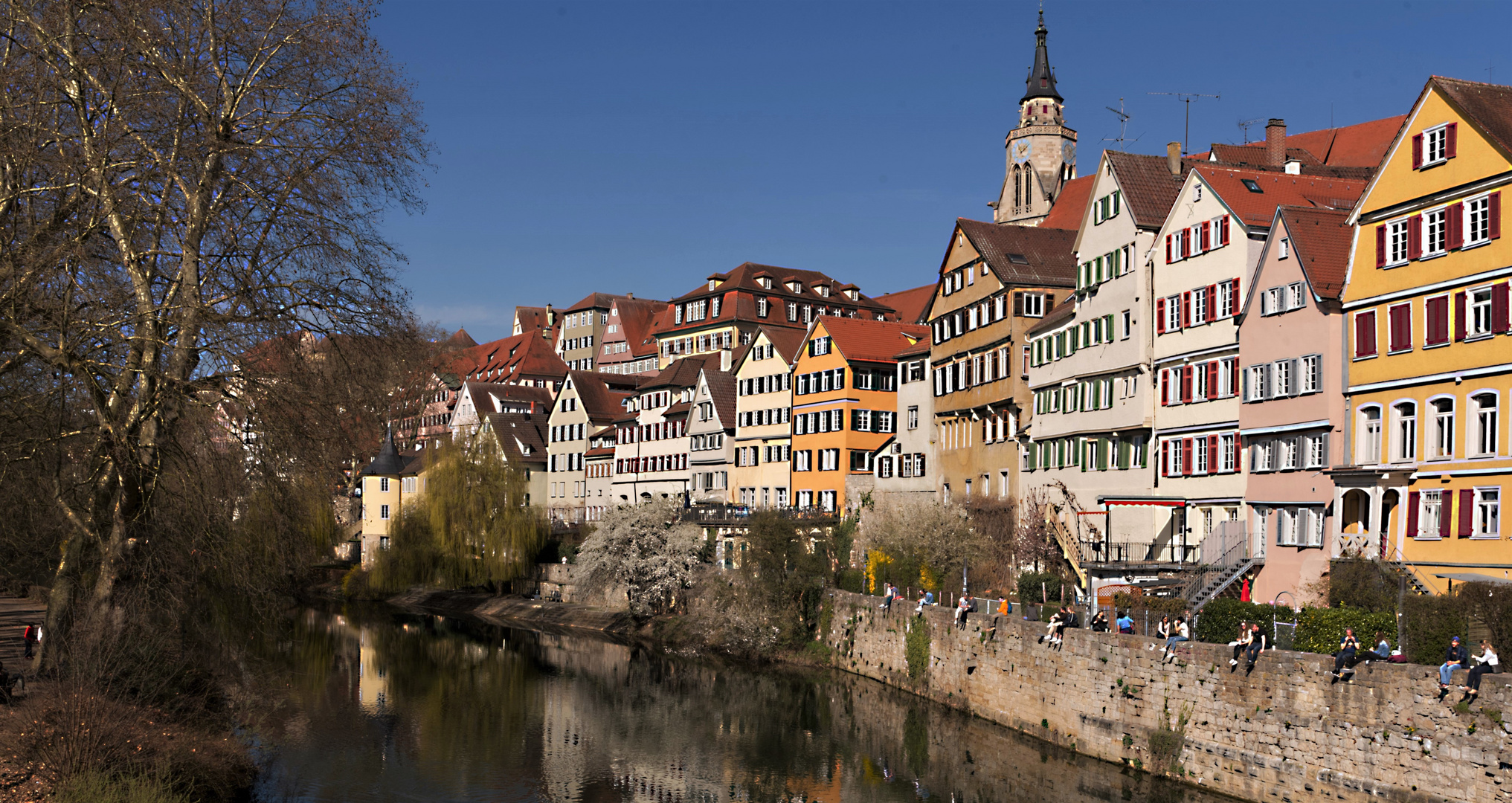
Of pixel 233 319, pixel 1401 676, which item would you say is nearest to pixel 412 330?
pixel 233 319

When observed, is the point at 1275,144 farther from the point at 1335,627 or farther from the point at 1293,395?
the point at 1335,627

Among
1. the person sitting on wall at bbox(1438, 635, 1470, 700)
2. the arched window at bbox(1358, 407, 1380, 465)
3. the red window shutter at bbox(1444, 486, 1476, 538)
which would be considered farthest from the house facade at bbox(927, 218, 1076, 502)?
the person sitting on wall at bbox(1438, 635, 1470, 700)

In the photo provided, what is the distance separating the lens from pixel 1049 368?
44156 millimetres

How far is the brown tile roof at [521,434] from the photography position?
86375 millimetres

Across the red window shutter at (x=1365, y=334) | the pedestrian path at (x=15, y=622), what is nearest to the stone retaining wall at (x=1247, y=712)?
the red window shutter at (x=1365, y=334)

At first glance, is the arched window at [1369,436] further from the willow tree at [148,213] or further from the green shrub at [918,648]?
the willow tree at [148,213]

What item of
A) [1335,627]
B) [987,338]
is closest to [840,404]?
[987,338]

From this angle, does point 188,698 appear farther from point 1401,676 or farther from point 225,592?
point 1401,676

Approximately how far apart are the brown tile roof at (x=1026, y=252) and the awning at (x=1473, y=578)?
2240cm

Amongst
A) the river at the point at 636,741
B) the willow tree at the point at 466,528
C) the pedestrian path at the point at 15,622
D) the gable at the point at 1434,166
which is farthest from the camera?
the willow tree at the point at 466,528

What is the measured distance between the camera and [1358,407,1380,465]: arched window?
96.3 feet

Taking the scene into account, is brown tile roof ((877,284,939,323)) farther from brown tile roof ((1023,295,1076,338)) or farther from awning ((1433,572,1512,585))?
awning ((1433,572,1512,585))

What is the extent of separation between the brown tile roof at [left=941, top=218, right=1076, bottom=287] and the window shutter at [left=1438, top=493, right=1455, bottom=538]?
21.4m

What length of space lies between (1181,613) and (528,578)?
1742 inches
